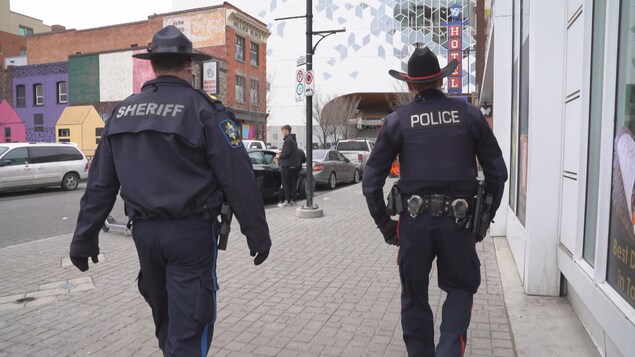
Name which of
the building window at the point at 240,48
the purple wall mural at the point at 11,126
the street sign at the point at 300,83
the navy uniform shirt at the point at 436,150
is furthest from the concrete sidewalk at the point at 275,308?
the purple wall mural at the point at 11,126

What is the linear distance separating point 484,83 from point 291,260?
39.9 feet

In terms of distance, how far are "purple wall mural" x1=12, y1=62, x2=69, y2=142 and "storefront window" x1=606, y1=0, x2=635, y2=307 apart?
3891cm

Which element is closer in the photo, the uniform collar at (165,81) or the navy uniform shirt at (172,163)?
the navy uniform shirt at (172,163)

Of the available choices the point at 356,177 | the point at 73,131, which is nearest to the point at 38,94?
the point at 73,131

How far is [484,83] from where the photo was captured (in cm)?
1622

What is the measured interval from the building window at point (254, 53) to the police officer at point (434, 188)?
123 ft

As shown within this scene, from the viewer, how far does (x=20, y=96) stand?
37594mm

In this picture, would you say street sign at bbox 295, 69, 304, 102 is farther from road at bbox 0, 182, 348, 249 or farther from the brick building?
the brick building

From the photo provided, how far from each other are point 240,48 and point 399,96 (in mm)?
17799

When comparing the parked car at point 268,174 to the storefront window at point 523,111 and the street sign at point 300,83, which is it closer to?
the street sign at point 300,83

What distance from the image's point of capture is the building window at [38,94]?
36.8 metres

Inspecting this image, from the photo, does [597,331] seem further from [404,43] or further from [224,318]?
[404,43]

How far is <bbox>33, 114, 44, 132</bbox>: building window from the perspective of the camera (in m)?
36.4

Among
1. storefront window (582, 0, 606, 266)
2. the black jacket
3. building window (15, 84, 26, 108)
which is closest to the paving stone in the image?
storefront window (582, 0, 606, 266)
